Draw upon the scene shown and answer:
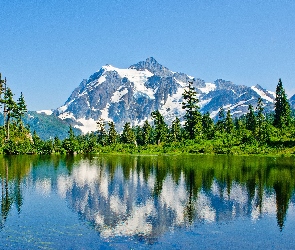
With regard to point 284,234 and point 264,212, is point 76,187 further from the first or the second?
point 284,234

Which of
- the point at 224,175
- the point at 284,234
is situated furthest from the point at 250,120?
the point at 284,234

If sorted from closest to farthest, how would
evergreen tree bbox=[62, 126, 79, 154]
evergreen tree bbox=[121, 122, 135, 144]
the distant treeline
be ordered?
the distant treeline < evergreen tree bbox=[62, 126, 79, 154] < evergreen tree bbox=[121, 122, 135, 144]

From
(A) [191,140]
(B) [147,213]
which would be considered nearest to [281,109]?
(A) [191,140]

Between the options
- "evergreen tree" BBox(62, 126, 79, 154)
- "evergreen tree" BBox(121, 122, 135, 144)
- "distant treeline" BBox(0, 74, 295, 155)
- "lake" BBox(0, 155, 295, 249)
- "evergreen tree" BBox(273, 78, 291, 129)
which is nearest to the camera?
"lake" BBox(0, 155, 295, 249)

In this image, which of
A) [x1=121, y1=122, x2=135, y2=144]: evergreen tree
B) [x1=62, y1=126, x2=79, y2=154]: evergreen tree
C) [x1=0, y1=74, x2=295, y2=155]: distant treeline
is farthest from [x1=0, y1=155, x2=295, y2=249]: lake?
[x1=121, y1=122, x2=135, y2=144]: evergreen tree

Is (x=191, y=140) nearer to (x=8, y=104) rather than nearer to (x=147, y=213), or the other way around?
(x=8, y=104)

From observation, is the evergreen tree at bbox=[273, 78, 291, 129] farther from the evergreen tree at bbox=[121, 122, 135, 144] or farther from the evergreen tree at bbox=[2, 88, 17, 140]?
the evergreen tree at bbox=[2, 88, 17, 140]

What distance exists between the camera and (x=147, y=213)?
98.4 feet

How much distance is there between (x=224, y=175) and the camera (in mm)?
54312

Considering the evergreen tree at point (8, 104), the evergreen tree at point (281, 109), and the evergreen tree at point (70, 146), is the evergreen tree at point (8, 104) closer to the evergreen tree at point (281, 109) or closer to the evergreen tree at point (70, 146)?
the evergreen tree at point (70, 146)

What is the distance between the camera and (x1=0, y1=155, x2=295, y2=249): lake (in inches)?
906

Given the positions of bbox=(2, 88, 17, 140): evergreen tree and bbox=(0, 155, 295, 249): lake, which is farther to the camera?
bbox=(2, 88, 17, 140): evergreen tree

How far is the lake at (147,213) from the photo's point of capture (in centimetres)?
2302

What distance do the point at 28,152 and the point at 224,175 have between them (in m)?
75.1
